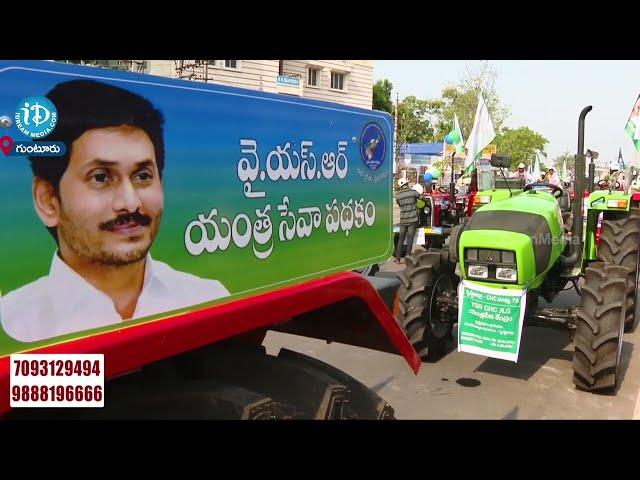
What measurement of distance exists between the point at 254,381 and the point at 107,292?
2.59 ft

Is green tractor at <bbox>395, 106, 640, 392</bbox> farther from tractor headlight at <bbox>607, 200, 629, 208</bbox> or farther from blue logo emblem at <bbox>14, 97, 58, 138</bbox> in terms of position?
blue logo emblem at <bbox>14, 97, 58, 138</bbox>

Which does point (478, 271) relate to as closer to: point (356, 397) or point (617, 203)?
point (617, 203)

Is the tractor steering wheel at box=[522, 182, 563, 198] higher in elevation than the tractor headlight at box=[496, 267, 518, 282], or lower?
higher

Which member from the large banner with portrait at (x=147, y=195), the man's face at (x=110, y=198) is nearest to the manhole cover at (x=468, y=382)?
the large banner with portrait at (x=147, y=195)

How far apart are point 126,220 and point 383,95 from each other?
5523 centimetres

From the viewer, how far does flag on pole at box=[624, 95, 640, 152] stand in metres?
10.5

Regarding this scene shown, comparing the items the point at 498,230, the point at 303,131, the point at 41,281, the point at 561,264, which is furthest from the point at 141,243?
the point at 561,264

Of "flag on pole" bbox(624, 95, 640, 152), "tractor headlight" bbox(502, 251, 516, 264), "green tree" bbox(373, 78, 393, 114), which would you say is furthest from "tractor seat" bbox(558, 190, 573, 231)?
"green tree" bbox(373, 78, 393, 114)

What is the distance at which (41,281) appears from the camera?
3.79 feet

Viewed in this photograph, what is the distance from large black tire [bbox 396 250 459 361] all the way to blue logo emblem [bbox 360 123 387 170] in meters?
3.31

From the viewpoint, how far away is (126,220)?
1303mm

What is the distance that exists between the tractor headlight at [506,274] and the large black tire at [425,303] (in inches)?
29.0

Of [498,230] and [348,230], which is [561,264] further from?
[348,230]

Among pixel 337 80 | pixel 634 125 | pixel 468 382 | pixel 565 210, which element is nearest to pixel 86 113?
pixel 468 382
